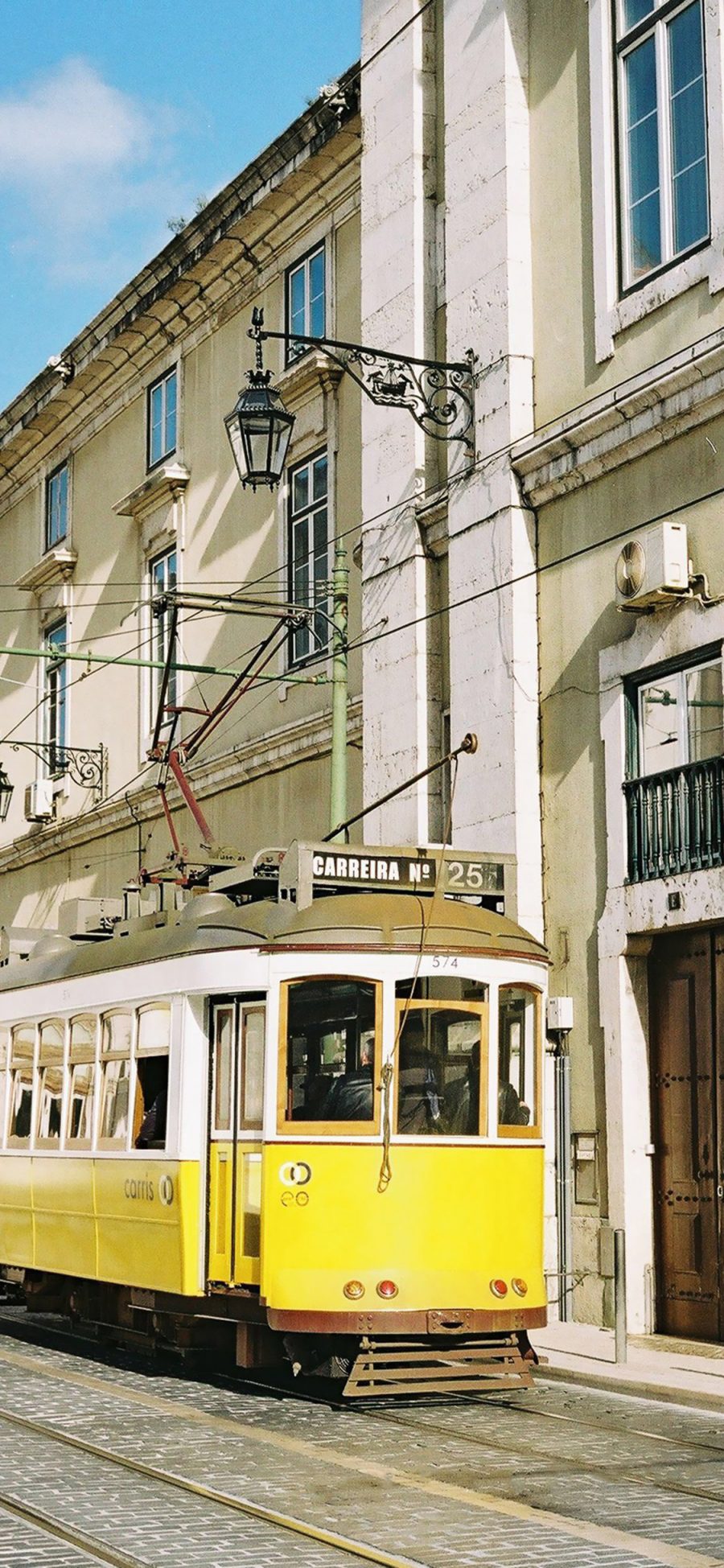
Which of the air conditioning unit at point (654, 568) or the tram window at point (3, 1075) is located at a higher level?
the air conditioning unit at point (654, 568)

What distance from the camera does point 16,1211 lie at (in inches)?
615

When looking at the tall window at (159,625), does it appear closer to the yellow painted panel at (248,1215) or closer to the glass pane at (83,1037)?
the glass pane at (83,1037)

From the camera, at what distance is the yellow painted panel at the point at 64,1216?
46.0 ft

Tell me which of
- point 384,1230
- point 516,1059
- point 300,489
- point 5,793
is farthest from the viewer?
point 5,793

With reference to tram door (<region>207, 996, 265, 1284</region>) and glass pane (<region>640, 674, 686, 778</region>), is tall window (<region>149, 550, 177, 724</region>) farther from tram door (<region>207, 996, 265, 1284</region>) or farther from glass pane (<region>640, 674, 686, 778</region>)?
tram door (<region>207, 996, 265, 1284</region>)

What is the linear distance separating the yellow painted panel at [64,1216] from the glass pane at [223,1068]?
78.3 inches

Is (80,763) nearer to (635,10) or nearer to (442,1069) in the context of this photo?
(635,10)

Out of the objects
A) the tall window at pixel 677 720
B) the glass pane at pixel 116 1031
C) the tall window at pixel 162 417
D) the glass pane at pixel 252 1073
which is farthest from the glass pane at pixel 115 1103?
the tall window at pixel 162 417

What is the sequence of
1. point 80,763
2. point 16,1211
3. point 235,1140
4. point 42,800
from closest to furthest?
point 235,1140 → point 16,1211 → point 80,763 → point 42,800

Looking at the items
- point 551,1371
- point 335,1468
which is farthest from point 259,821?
point 335,1468

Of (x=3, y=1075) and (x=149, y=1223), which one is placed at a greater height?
(x=3, y=1075)

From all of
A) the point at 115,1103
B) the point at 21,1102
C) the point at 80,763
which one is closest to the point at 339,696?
the point at 21,1102

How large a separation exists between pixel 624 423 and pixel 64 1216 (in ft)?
24.3

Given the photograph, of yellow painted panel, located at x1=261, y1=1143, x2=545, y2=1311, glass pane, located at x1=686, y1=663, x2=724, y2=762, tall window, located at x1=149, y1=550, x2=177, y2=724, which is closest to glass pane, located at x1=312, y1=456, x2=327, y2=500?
tall window, located at x1=149, y1=550, x2=177, y2=724
